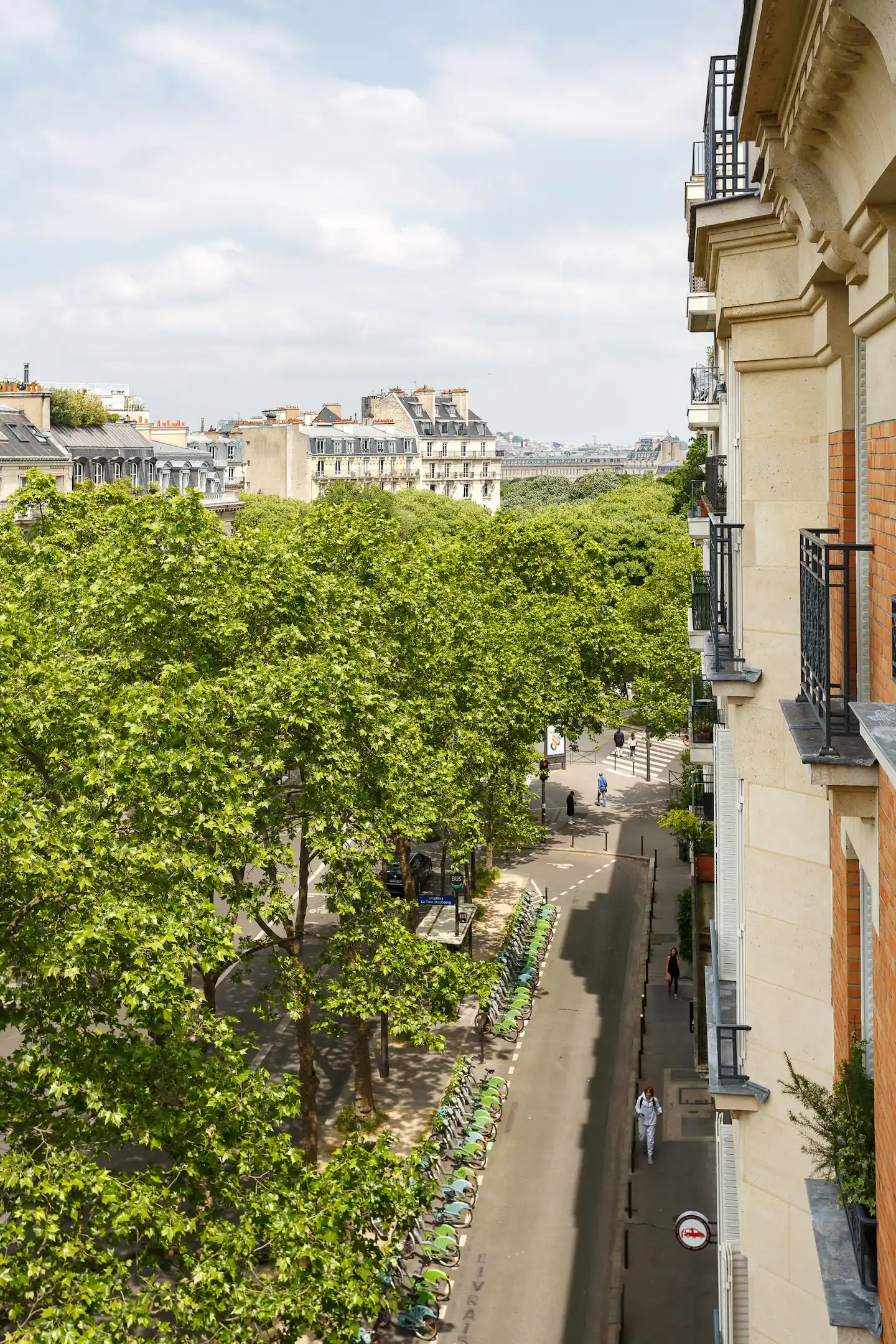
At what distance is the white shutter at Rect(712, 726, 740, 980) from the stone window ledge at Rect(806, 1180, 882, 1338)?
489cm

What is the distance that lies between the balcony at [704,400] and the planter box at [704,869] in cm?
942

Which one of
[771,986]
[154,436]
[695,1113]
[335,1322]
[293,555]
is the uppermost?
[154,436]

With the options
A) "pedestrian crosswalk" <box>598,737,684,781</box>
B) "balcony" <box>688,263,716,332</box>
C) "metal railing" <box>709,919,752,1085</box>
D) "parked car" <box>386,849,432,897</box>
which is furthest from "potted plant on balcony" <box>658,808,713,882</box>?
"pedestrian crosswalk" <box>598,737,684,781</box>

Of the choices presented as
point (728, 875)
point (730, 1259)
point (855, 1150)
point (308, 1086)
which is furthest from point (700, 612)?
point (855, 1150)

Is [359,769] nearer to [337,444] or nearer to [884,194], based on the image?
[884,194]

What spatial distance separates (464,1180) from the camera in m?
22.4

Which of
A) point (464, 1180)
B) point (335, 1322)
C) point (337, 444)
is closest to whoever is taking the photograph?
point (335, 1322)

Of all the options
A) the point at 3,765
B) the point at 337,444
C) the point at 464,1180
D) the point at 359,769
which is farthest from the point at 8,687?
the point at 337,444

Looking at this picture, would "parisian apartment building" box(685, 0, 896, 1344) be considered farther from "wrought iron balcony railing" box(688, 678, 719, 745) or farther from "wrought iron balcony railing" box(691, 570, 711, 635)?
"wrought iron balcony railing" box(688, 678, 719, 745)

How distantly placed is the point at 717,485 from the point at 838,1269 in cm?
1139

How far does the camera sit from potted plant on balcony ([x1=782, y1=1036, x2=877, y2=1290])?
5.96 m

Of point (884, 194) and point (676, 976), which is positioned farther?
point (676, 976)

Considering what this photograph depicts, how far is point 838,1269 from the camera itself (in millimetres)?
5977

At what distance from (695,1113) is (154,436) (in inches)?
3173
